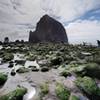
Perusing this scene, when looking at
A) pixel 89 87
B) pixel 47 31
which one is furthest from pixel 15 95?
pixel 47 31

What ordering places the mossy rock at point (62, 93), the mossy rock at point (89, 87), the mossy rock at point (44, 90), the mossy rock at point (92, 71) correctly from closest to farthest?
the mossy rock at point (62, 93) < the mossy rock at point (44, 90) < the mossy rock at point (89, 87) < the mossy rock at point (92, 71)

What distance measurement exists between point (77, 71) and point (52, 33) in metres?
130

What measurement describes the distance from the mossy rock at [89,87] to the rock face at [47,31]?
116948 mm

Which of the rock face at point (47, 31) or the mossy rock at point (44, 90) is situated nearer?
the mossy rock at point (44, 90)

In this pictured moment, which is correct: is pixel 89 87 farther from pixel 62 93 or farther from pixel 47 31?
pixel 47 31

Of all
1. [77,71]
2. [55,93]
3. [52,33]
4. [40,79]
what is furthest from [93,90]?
[52,33]

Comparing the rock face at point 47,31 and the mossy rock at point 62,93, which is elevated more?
the rock face at point 47,31

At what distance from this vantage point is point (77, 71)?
1341 cm

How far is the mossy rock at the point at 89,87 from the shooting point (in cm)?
994

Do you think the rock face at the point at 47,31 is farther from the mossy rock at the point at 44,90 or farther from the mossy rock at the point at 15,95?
the mossy rock at the point at 15,95

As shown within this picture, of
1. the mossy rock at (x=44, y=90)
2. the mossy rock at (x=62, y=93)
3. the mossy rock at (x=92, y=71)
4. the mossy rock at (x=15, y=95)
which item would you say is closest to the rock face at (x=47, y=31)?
the mossy rock at (x=92, y=71)

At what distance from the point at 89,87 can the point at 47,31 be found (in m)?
132

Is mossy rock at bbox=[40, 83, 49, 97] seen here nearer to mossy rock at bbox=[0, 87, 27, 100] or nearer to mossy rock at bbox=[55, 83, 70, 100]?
mossy rock at bbox=[55, 83, 70, 100]

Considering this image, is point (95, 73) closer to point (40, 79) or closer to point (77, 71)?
point (77, 71)
